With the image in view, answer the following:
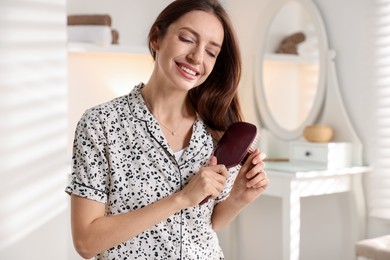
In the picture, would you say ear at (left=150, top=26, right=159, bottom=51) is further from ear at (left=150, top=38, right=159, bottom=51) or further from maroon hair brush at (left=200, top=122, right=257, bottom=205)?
maroon hair brush at (left=200, top=122, right=257, bottom=205)

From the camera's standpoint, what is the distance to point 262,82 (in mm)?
3475

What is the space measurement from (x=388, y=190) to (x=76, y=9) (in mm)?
1934

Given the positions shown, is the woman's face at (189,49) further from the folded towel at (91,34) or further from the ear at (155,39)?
the folded towel at (91,34)

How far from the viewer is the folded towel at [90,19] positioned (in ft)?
10.5

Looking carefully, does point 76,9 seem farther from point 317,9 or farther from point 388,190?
point 388,190

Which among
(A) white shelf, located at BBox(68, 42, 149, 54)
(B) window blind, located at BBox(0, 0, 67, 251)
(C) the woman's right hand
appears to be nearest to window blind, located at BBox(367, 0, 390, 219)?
(A) white shelf, located at BBox(68, 42, 149, 54)

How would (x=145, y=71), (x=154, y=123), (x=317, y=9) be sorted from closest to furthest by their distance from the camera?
1. (x=154, y=123)
2. (x=317, y=9)
3. (x=145, y=71)

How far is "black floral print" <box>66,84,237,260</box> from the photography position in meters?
1.19

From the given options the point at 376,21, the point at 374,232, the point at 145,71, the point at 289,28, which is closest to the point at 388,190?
the point at 374,232

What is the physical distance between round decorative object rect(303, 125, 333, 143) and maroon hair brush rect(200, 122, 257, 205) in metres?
1.80

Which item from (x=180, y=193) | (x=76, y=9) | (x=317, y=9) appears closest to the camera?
(x=180, y=193)

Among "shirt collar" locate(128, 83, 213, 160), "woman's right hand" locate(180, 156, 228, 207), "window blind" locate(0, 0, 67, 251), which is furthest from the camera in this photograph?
"window blind" locate(0, 0, 67, 251)

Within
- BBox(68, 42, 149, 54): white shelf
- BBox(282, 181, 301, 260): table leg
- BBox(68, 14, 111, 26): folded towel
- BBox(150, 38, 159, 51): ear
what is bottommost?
BBox(282, 181, 301, 260): table leg

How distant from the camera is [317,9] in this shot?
3.15 m
